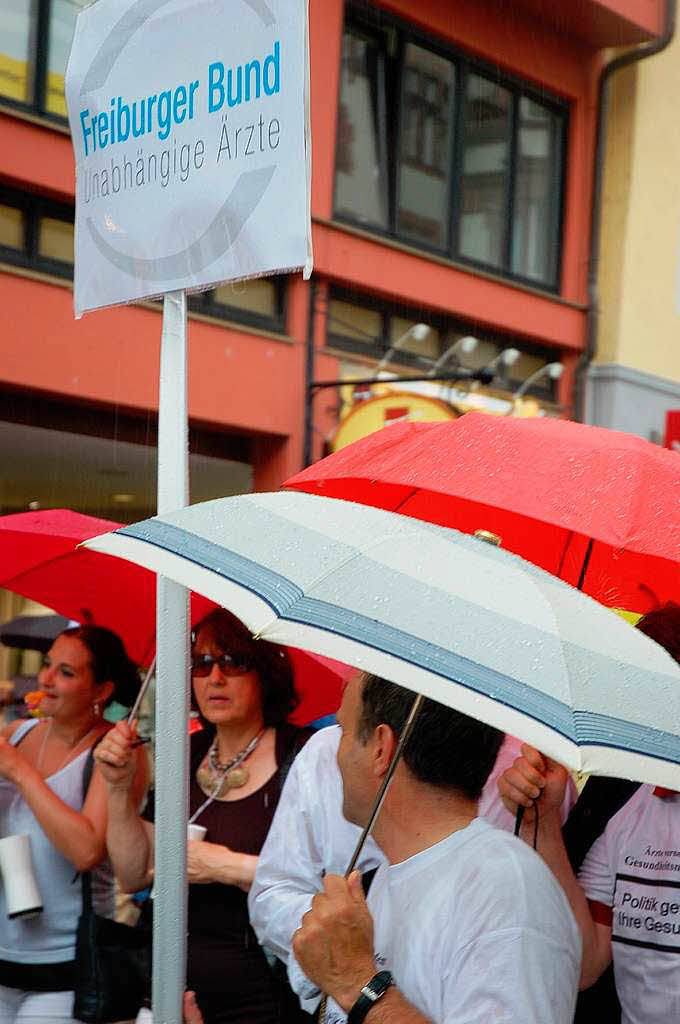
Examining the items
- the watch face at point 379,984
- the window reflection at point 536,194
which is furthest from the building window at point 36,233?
the watch face at point 379,984

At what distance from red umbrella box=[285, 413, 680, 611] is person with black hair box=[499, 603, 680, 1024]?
0.30 meters

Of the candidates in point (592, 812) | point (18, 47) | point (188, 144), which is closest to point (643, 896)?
point (592, 812)

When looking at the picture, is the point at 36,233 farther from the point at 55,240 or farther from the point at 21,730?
the point at 21,730

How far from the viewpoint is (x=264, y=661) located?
377 cm

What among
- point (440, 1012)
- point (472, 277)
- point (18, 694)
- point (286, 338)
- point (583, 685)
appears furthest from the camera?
point (472, 277)

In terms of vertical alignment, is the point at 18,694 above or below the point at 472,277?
below

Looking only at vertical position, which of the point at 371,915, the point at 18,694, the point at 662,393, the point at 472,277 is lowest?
the point at 18,694

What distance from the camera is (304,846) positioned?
3.16 metres

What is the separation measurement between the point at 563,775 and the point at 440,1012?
78 centimetres

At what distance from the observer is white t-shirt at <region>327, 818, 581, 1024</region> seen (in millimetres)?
2010

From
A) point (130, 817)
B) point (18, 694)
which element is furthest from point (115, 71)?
point (18, 694)

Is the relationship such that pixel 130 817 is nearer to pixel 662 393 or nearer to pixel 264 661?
pixel 264 661

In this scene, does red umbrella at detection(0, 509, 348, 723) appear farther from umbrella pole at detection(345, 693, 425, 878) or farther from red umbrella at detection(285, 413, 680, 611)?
umbrella pole at detection(345, 693, 425, 878)

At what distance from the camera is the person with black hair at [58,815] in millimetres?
3707
